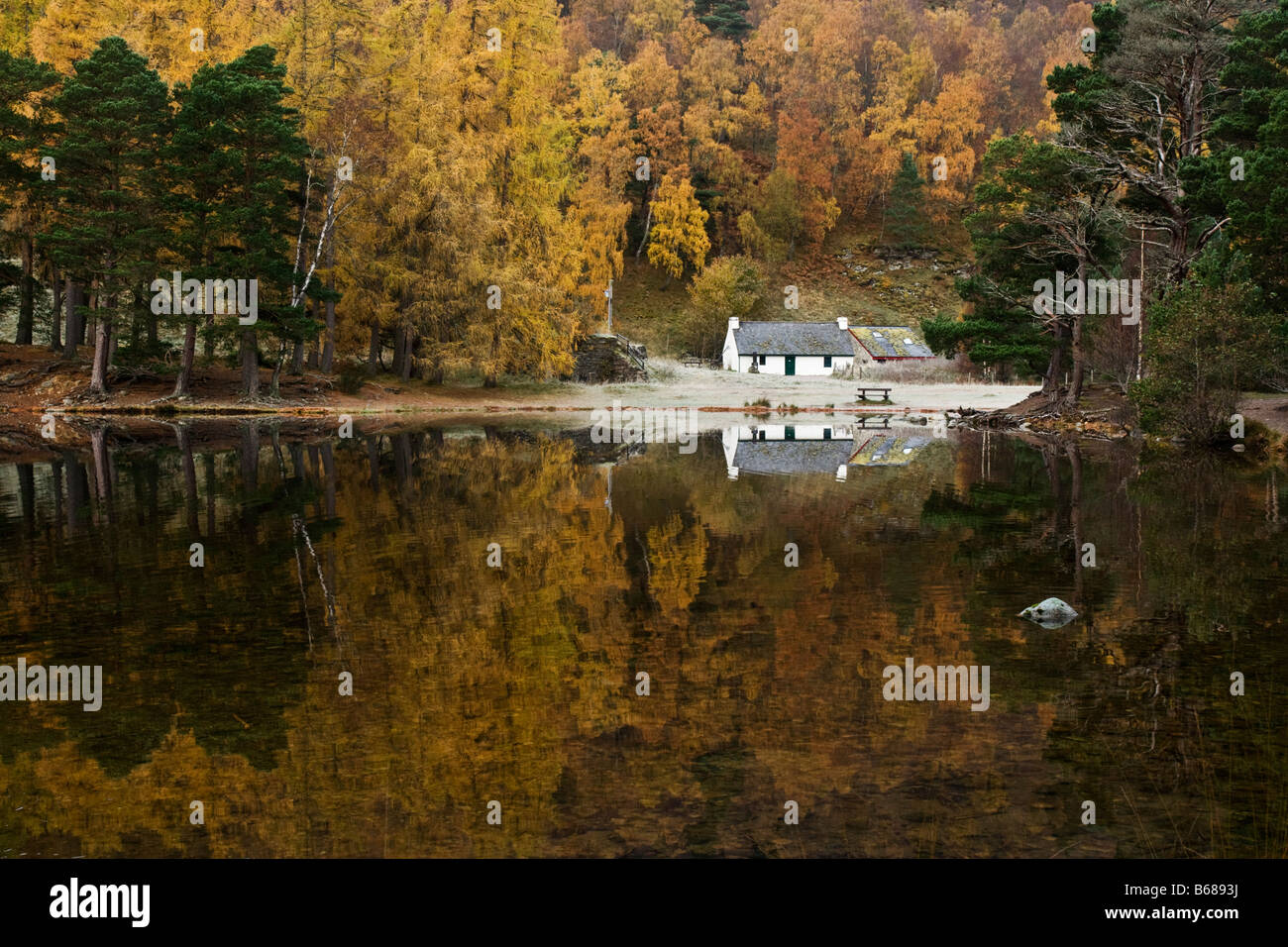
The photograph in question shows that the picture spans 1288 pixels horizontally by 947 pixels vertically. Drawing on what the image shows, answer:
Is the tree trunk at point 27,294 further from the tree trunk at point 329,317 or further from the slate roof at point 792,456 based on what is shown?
the slate roof at point 792,456

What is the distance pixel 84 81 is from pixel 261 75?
6.61 metres

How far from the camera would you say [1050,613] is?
12.6 metres

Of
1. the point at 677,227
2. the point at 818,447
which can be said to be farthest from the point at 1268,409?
the point at 677,227

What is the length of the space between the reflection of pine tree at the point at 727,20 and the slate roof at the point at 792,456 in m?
85.9

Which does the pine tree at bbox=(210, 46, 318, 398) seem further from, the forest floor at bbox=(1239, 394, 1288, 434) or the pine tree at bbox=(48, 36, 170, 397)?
the forest floor at bbox=(1239, 394, 1288, 434)

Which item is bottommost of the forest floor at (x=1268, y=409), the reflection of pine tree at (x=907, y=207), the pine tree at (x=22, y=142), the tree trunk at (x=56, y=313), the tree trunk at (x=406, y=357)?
the forest floor at (x=1268, y=409)

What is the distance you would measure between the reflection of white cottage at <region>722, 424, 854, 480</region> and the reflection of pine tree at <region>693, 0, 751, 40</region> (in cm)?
7940

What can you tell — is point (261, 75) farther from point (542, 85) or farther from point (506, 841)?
point (506, 841)

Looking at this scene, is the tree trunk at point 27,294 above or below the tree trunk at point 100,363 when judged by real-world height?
above

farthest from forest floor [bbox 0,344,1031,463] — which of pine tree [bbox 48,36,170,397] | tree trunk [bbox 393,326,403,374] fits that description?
pine tree [bbox 48,36,170,397]

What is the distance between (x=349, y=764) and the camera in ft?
26.8

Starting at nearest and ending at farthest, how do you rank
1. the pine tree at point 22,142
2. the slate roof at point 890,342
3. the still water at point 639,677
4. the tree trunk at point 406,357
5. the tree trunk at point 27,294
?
the still water at point 639,677
the pine tree at point 22,142
the tree trunk at point 27,294
the tree trunk at point 406,357
the slate roof at point 890,342

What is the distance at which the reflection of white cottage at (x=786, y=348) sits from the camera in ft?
266

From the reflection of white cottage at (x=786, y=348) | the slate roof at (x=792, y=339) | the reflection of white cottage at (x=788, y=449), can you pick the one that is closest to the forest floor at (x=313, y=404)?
the reflection of white cottage at (x=788, y=449)
